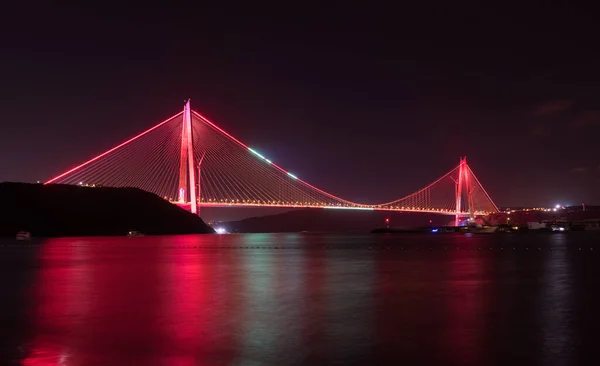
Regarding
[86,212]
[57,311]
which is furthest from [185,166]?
[57,311]

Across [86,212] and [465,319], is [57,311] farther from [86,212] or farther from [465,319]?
[86,212]

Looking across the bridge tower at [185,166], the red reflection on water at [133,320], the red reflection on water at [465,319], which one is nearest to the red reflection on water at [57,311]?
the red reflection on water at [133,320]

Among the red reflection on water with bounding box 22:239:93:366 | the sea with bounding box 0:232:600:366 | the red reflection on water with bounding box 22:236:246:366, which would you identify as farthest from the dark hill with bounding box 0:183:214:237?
the sea with bounding box 0:232:600:366

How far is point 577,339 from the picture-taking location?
10375 millimetres

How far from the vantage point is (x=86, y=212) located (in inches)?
4186

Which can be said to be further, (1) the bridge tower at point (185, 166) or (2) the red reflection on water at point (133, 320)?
(1) the bridge tower at point (185, 166)

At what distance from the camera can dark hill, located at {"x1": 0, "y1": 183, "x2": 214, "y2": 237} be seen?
99438mm

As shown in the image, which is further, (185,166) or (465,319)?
(185,166)

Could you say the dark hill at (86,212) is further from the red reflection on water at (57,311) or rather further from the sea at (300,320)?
the sea at (300,320)

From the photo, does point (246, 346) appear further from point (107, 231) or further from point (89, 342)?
point (107, 231)

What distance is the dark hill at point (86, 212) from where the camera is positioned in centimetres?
9944

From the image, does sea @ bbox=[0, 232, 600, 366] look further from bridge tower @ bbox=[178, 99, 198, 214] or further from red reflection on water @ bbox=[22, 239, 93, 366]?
bridge tower @ bbox=[178, 99, 198, 214]

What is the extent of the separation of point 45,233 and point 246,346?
314 ft

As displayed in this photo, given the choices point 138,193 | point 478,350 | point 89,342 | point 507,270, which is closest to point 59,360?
point 89,342
